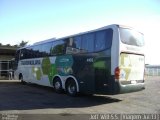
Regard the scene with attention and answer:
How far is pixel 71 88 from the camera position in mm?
15633

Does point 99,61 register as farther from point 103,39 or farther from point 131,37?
point 131,37

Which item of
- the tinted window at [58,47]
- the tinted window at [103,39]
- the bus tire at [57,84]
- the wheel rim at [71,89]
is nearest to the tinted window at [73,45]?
the tinted window at [58,47]

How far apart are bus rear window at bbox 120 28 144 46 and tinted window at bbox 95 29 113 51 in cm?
56

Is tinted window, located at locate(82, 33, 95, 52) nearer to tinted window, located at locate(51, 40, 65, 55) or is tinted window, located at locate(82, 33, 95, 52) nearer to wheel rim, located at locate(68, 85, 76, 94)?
tinted window, located at locate(51, 40, 65, 55)

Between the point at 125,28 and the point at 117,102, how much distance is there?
355cm

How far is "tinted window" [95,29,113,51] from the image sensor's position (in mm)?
12892

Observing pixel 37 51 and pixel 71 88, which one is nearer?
pixel 71 88

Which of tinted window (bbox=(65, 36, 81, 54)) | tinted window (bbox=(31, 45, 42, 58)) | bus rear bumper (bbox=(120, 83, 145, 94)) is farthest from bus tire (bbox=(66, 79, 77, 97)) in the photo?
tinted window (bbox=(31, 45, 42, 58))

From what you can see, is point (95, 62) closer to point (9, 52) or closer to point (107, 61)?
point (107, 61)

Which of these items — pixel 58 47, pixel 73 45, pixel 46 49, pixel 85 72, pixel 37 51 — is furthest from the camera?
pixel 37 51

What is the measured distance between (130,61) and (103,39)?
Result: 5.49 ft

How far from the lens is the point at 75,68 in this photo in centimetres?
1499

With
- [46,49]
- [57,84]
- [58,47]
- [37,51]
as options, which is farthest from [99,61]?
[37,51]

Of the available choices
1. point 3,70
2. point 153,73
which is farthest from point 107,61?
point 153,73
